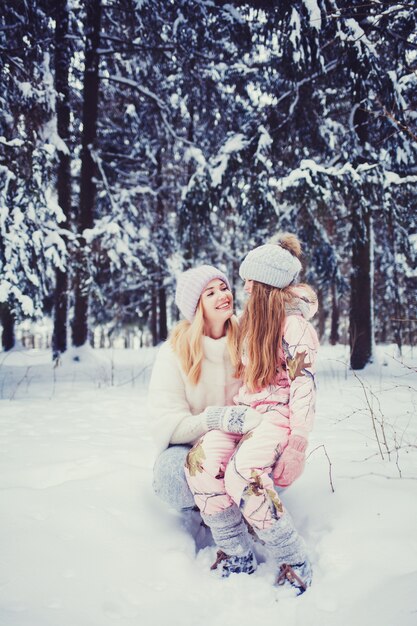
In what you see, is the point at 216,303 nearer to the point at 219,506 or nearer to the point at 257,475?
the point at 257,475

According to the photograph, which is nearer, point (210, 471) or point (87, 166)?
point (210, 471)

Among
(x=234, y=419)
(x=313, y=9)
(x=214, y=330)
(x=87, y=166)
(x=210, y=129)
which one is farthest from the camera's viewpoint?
(x=210, y=129)

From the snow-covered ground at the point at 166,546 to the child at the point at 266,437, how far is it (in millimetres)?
171

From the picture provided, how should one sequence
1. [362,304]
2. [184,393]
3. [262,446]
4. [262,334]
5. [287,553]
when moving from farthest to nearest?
1. [362,304]
2. [184,393]
3. [262,334]
4. [262,446]
5. [287,553]

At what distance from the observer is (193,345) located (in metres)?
2.28

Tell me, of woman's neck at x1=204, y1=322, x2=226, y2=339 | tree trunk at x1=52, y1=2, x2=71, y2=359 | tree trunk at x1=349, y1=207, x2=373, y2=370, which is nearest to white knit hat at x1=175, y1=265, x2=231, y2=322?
woman's neck at x1=204, y1=322, x2=226, y2=339

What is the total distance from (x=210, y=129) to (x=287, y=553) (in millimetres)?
9831

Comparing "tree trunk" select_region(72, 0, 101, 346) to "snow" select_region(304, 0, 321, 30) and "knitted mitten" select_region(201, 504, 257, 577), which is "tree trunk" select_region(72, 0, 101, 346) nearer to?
"snow" select_region(304, 0, 321, 30)

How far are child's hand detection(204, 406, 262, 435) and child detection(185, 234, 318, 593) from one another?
0.04 feet

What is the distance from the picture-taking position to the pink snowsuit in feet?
6.01

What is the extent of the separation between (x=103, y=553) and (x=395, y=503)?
1601 millimetres

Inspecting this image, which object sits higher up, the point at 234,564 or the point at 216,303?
the point at 216,303

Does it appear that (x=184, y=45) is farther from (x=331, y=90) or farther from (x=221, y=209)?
(x=221, y=209)

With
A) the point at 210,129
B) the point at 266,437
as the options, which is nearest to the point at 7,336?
the point at 210,129
